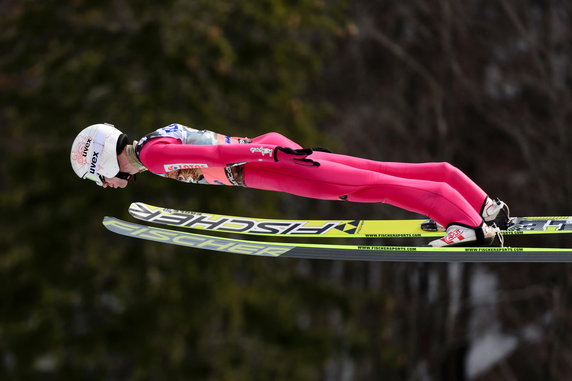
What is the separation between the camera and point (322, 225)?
7.69 meters

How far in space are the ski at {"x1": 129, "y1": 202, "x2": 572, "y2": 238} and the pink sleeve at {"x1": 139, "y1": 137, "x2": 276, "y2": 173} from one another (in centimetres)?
121

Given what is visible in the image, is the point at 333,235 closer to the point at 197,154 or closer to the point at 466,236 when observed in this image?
the point at 466,236

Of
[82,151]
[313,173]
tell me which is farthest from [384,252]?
[82,151]

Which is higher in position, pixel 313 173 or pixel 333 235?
pixel 313 173

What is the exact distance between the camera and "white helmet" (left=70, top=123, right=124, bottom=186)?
22.7 ft

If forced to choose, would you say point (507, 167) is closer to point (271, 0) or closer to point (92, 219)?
point (271, 0)

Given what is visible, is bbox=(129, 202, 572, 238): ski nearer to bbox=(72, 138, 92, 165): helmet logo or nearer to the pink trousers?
the pink trousers

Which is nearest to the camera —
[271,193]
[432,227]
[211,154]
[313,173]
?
[211,154]

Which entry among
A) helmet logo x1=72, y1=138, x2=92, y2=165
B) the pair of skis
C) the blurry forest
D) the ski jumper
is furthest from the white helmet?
the blurry forest

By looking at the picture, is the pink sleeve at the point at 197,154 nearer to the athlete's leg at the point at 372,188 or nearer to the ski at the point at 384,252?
the athlete's leg at the point at 372,188

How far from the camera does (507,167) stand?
55.8ft

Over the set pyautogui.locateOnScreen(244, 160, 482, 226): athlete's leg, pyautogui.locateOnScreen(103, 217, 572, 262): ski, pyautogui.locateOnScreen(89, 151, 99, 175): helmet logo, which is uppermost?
pyautogui.locateOnScreen(89, 151, 99, 175): helmet logo

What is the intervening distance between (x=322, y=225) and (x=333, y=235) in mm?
235

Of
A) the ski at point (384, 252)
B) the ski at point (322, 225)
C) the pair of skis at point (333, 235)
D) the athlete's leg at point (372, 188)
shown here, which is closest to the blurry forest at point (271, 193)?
the ski at point (322, 225)
